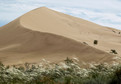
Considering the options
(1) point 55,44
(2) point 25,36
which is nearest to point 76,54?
(1) point 55,44

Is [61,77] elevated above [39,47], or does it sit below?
above

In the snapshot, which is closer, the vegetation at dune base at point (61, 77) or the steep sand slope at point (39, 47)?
the vegetation at dune base at point (61, 77)

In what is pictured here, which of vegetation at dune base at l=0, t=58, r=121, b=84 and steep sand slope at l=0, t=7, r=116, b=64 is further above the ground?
vegetation at dune base at l=0, t=58, r=121, b=84

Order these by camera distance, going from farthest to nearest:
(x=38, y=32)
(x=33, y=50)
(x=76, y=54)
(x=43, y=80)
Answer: (x=38, y=32), (x=33, y=50), (x=76, y=54), (x=43, y=80)

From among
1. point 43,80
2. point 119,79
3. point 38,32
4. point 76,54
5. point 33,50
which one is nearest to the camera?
point 43,80

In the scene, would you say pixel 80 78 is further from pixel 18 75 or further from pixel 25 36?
pixel 25 36

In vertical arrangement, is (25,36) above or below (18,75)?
below

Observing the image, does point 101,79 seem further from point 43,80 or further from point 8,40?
point 8,40

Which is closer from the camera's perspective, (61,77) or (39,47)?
(61,77)

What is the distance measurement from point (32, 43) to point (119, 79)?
27427mm

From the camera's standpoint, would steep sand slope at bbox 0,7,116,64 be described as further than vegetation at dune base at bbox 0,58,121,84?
Yes

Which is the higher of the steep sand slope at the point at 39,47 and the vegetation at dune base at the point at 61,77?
the vegetation at dune base at the point at 61,77

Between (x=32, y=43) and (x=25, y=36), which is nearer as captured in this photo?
(x=32, y=43)

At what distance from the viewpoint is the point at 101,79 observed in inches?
367
